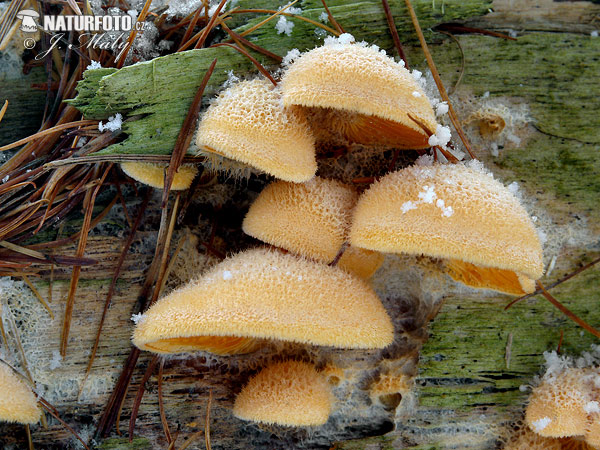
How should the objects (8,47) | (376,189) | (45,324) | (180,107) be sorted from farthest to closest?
(8,47) < (45,324) < (180,107) < (376,189)

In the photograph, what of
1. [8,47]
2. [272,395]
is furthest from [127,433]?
[8,47]

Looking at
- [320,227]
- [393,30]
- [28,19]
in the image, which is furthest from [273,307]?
[28,19]

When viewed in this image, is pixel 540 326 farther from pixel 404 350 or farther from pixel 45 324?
pixel 45 324

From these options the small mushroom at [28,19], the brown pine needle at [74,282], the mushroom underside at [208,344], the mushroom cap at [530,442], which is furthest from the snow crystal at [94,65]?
the mushroom cap at [530,442]

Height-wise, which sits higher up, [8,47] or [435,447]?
[8,47]

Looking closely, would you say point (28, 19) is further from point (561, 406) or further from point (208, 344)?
point (561, 406)

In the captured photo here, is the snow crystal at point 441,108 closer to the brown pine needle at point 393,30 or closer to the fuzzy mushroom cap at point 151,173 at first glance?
the brown pine needle at point 393,30

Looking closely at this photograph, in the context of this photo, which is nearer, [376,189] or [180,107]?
[376,189]
